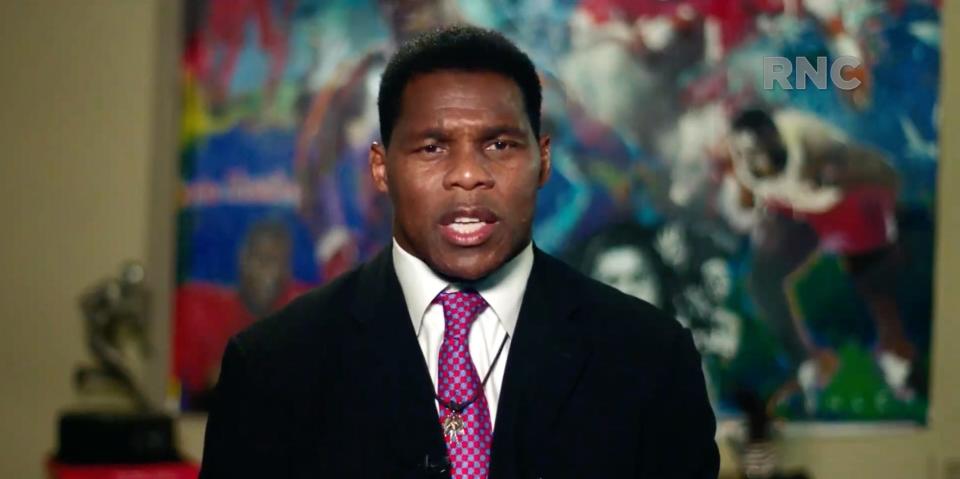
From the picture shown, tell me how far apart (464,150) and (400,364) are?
0.22 meters

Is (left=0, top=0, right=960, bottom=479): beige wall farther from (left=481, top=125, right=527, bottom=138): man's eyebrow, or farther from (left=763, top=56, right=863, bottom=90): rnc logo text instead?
(left=481, top=125, right=527, bottom=138): man's eyebrow

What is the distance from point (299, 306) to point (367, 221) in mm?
1558

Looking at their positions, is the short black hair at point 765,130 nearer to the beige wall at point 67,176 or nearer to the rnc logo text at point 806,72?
the rnc logo text at point 806,72

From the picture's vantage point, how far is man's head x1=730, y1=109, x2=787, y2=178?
9.71ft

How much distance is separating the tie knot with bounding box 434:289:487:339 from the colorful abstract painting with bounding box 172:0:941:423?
157cm

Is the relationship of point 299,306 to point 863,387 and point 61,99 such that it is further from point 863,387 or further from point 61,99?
point 863,387

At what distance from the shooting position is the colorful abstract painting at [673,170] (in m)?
2.85

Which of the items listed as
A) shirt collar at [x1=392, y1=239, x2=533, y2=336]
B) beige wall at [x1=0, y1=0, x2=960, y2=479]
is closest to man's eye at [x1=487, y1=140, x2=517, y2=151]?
shirt collar at [x1=392, y1=239, x2=533, y2=336]

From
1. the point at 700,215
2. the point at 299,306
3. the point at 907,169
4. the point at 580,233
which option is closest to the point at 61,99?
the point at 580,233

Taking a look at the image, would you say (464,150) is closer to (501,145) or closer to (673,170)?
(501,145)

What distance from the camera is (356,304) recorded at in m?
1.31

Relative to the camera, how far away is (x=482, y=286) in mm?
1313

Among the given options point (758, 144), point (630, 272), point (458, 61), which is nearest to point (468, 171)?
point (458, 61)

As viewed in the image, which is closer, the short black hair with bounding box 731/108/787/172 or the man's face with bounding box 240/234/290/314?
the man's face with bounding box 240/234/290/314
